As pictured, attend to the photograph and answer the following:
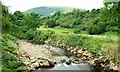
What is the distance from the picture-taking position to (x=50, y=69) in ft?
85.1

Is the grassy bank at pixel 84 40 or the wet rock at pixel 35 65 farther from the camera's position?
the grassy bank at pixel 84 40

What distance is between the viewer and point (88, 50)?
3472cm

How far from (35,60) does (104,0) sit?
357 inches

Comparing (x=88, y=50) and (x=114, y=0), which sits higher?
(x=114, y=0)

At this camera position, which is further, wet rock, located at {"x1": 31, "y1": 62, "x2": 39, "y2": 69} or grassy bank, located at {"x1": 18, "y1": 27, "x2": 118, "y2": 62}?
grassy bank, located at {"x1": 18, "y1": 27, "x2": 118, "y2": 62}

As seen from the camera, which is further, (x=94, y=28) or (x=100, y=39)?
(x=94, y=28)

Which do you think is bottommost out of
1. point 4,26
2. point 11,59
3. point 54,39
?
point 54,39

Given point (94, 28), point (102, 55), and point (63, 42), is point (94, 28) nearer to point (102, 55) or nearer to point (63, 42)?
point (63, 42)

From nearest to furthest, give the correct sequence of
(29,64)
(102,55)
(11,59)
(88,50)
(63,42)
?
(11,59), (29,64), (102,55), (88,50), (63,42)

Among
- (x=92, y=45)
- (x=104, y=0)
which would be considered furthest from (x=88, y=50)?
(x=104, y=0)

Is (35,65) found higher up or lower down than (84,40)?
higher up

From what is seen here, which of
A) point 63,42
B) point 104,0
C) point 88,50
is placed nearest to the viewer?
point 104,0

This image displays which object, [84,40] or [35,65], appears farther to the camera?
[84,40]

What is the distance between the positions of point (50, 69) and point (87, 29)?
22385 mm
